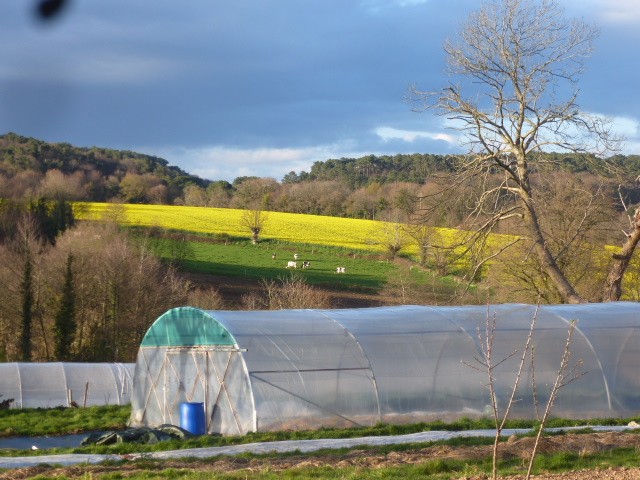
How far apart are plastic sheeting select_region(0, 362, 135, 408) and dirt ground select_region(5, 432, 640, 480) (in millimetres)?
13357

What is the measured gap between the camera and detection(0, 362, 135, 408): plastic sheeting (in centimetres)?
2312

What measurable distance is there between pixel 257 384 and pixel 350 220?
5404 centimetres

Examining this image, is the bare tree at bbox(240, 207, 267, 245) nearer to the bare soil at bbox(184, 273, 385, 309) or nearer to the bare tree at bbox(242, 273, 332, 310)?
the bare soil at bbox(184, 273, 385, 309)

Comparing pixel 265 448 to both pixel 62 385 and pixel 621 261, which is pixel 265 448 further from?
pixel 62 385

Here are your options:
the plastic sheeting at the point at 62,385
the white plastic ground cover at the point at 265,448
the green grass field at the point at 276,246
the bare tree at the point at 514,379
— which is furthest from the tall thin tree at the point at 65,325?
the white plastic ground cover at the point at 265,448

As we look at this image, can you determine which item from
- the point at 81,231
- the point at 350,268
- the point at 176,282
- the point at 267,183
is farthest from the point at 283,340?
the point at 267,183

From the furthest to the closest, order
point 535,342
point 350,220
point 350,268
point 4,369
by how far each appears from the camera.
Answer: point 350,220, point 350,268, point 4,369, point 535,342

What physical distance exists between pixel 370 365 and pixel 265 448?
429cm

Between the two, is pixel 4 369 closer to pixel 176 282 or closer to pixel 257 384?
pixel 257 384

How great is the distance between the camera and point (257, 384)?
590 inches

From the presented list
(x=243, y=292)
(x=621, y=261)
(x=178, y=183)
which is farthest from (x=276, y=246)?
(x=621, y=261)

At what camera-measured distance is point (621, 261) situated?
750 inches

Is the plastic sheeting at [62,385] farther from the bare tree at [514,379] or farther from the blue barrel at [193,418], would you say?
the bare tree at [514,379]

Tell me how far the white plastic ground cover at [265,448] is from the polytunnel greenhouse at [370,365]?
5.53 feet
